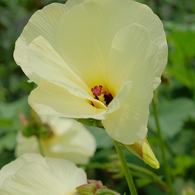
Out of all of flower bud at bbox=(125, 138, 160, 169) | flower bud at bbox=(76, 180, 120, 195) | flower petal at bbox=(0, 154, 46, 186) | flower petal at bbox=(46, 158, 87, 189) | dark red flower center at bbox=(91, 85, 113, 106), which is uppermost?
dark red flower center at bbox=(91, 85, 113, 106)

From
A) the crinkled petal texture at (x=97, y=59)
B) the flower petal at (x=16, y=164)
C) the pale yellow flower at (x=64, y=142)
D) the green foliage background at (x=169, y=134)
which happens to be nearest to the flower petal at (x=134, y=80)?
the crinkled petal texture at (x=97, y=59)

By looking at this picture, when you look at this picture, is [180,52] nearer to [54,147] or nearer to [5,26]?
[54,147]

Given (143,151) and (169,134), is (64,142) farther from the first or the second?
(143,151)

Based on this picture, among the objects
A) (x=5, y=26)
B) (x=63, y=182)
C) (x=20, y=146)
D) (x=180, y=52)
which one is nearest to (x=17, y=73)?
(x=5, y=26)

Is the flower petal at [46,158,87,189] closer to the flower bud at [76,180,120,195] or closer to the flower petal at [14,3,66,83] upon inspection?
the flower bud at [76,180,120,195]

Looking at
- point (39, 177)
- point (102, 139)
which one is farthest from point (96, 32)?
point (102, 139)

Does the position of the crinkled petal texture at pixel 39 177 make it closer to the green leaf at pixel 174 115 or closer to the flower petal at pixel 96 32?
the flower petal at pixel 96 32

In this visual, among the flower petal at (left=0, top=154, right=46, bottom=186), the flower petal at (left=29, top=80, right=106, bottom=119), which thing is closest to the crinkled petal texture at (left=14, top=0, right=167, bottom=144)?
the flower petal at (left=29, top=80, right=106, bottom=119)
